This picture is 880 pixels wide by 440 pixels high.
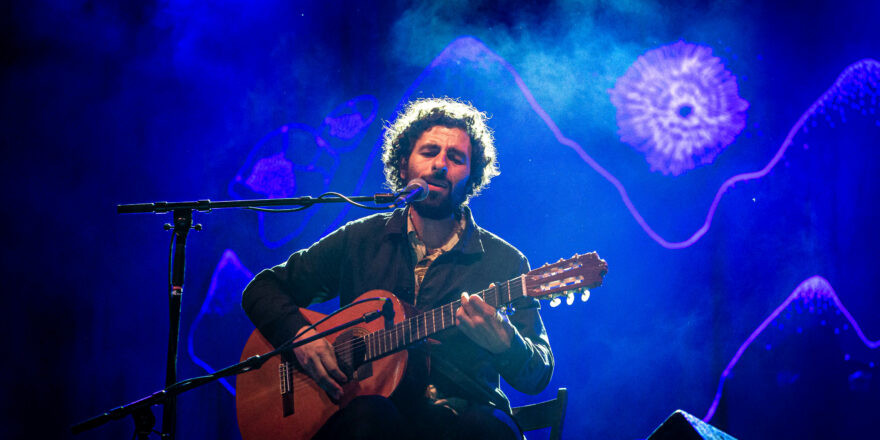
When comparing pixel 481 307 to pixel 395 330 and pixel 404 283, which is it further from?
pixel 404 283

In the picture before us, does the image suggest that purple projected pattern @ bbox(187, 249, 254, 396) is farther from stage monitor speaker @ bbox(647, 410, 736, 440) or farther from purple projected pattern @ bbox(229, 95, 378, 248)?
stage monitor speaker @ bbox(647, 410, 736, 440)

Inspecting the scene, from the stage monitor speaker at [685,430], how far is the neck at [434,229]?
1.54 m

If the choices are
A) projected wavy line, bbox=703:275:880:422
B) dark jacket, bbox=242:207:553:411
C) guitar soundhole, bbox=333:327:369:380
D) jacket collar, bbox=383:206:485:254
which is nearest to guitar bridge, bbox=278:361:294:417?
dark jacket, bbox=242:207:553:411

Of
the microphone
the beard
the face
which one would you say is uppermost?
the face

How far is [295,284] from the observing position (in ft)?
9.39

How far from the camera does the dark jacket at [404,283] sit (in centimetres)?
245

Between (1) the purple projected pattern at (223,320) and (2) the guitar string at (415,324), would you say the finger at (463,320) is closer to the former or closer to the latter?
(2) the guitar string at (415,324)

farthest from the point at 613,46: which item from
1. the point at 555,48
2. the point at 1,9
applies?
the point at 1,9

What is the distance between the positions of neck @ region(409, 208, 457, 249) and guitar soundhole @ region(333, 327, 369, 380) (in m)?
0.65

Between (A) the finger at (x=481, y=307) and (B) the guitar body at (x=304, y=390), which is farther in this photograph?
(B) the guitar body at (x=304, y=390)

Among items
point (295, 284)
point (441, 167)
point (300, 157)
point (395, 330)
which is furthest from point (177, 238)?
point (300, 157)

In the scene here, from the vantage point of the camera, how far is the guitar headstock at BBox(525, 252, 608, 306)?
6.64ft

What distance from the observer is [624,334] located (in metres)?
3.62

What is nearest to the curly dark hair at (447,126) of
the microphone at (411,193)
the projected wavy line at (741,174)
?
the projected wavy line at (741,174)
